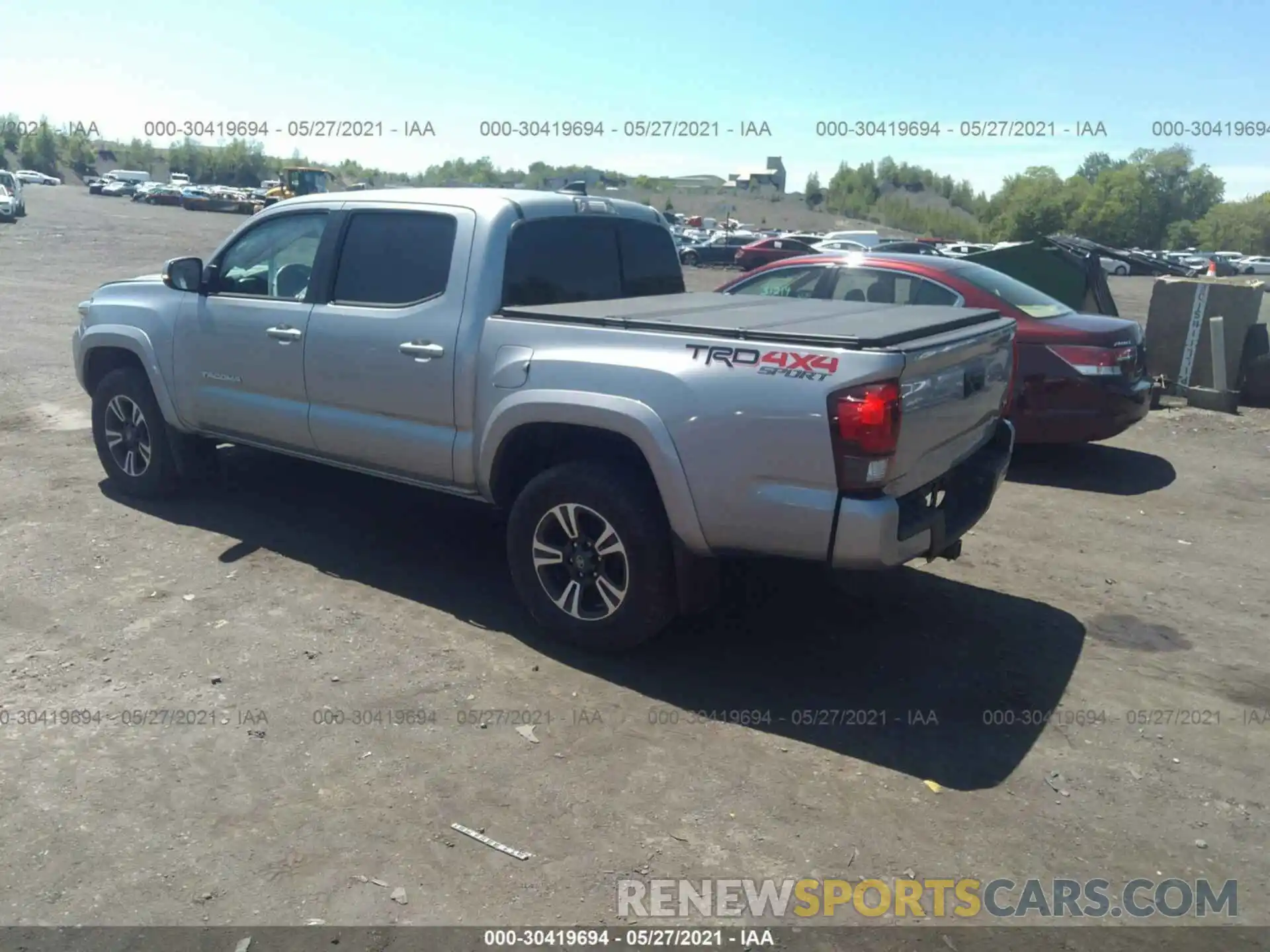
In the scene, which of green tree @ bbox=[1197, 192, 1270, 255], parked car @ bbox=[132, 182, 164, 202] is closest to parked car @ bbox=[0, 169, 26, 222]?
parked car @ bbox=[132, 182, 164, 202]

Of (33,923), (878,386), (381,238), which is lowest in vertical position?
(33,923)

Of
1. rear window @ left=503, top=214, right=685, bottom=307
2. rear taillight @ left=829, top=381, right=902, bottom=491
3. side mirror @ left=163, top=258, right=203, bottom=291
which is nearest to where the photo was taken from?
rear taillight @ left=829, top=381, right=902, bottom=491

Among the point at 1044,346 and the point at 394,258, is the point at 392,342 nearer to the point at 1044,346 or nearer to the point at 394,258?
the point at 394,258

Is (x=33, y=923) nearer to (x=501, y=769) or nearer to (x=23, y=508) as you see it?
(x=501, y=769)

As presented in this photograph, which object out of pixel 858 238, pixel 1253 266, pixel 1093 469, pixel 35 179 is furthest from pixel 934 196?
pixel 1093 469

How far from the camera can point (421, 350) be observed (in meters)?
5.05

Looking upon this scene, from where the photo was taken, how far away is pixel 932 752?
13.2ft

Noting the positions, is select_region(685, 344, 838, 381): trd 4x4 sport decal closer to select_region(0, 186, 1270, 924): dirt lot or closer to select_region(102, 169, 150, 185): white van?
select_region(0, 186, 1270, 924): dirt lot

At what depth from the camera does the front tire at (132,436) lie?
A: 6.60 meters

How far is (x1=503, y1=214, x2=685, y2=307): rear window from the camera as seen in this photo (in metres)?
5.15

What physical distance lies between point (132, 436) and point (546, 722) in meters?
4.07

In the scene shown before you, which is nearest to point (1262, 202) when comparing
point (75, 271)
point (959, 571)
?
point (75, 271)

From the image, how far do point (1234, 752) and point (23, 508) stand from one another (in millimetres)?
6691

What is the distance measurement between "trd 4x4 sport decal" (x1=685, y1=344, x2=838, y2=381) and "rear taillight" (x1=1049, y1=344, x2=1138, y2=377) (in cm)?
475
